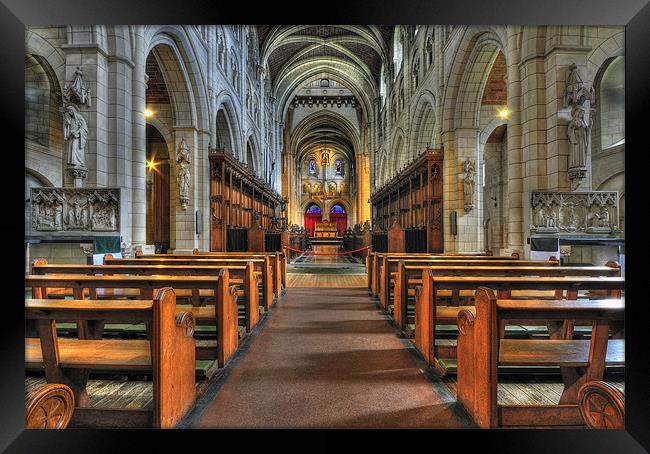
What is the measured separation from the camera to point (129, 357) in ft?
7.16

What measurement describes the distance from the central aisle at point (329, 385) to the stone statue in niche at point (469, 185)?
23.6 ft

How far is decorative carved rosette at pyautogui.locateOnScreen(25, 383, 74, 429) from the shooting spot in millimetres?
1678

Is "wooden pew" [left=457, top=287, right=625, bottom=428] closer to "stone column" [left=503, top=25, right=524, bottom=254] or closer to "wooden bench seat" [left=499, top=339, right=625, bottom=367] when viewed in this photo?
"wooden bench seat" [left=499, top=339, right=625, bottom=367]

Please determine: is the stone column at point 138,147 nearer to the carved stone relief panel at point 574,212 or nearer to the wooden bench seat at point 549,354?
the wooden bench seat at point 549,354

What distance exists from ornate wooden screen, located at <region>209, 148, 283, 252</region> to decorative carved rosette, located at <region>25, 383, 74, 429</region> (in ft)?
29.1

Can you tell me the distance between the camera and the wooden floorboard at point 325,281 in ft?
25.6

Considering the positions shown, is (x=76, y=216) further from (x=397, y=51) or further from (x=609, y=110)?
(x=397, y=51)

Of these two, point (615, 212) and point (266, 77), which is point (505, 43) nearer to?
point (615, 212)

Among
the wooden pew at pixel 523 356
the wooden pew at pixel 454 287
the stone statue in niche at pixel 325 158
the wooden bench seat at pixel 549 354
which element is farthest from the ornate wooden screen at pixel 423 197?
the stone statue in niche at pixel 325 158

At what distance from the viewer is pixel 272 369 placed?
10.1ft

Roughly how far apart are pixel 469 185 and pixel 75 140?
381 inches

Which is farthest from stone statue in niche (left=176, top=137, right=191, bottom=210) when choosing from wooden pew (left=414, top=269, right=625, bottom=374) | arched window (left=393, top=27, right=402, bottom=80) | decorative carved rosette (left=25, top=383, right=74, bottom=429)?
arched window (left=393, top=27, right=402, bottom=80)

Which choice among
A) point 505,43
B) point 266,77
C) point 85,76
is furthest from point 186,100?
point 266,77

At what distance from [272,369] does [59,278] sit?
1.97 meters
